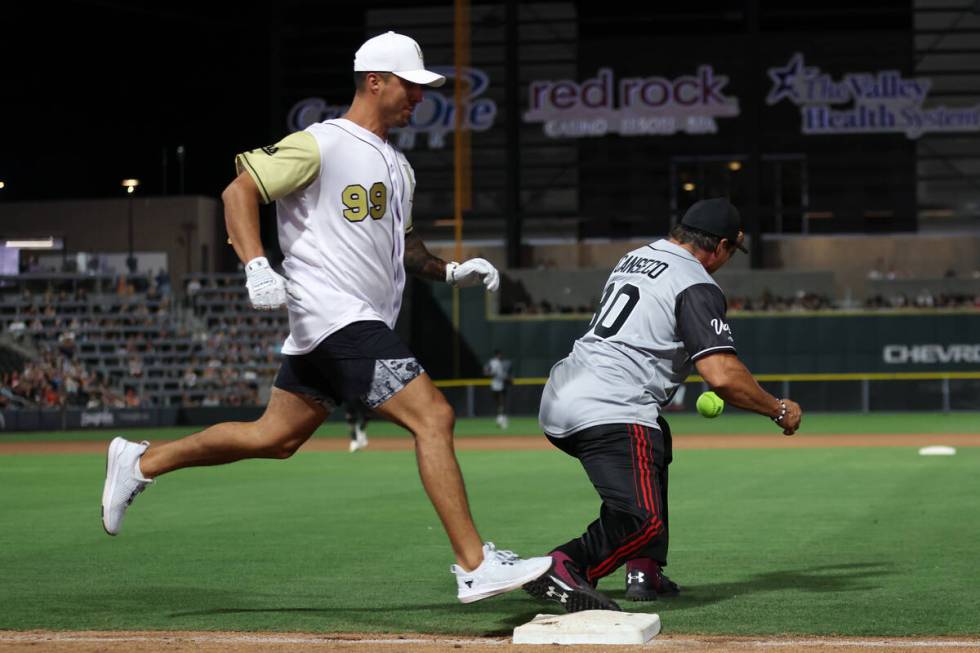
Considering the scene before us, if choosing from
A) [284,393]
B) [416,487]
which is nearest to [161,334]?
[416,487]

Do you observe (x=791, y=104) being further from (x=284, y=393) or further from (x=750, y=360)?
(x=284, y=393)

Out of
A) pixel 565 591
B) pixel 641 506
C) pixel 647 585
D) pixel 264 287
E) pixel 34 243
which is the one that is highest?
pixel 34 243

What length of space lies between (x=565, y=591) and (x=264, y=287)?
69.4 inches

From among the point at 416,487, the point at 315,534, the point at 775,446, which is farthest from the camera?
the point at 775,446

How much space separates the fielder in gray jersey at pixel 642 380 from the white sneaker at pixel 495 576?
1.29 feet

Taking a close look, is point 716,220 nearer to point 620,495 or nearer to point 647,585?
point 620,495

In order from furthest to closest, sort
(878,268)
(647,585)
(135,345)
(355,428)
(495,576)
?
(878,268), (135,345), (355,428), (647,585), (495,576)

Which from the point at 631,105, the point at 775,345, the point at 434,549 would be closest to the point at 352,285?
the point at 434,549

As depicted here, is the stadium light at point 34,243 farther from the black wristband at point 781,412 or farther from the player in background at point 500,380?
the black wristband at point 781,412

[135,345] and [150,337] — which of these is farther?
[150,337]

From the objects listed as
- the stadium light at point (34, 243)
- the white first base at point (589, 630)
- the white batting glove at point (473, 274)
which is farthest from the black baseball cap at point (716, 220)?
the stadium light at point (34, 243)

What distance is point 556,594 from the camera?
603cm

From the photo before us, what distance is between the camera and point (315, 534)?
10773mm

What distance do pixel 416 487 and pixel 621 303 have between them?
30.2 ft
